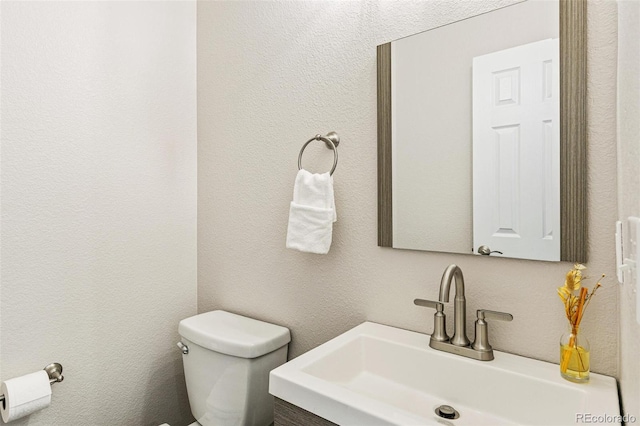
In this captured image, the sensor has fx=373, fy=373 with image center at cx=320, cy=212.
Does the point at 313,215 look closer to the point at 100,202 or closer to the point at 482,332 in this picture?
the point at 482,332

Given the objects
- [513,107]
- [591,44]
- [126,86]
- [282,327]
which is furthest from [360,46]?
[282,327]

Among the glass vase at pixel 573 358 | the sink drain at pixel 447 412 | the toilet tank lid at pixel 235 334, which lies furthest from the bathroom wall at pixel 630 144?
the toilet tank lid at pixel 235 334

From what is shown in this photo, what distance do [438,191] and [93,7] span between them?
133 cm

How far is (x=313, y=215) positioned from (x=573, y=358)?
2.42 ft

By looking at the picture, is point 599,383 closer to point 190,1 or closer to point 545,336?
point 545,336

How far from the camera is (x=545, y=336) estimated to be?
91 cm

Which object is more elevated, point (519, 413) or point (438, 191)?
point (438, 191)

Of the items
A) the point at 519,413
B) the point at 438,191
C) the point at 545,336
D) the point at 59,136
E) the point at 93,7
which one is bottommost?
the point at 519,413

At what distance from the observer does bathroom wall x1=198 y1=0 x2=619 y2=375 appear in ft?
2.80

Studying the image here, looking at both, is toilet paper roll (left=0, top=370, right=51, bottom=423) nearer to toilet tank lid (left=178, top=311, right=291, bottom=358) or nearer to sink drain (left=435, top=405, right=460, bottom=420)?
toilet tank lid (left=178, top=311, right=291, bottom=358)

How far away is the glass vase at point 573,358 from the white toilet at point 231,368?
0.83 meters

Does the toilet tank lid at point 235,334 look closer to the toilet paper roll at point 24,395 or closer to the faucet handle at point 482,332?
the toilet paper roll at point 24,395

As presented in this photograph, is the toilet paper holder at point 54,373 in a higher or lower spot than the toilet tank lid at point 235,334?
lower

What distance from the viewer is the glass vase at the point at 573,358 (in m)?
0.80
